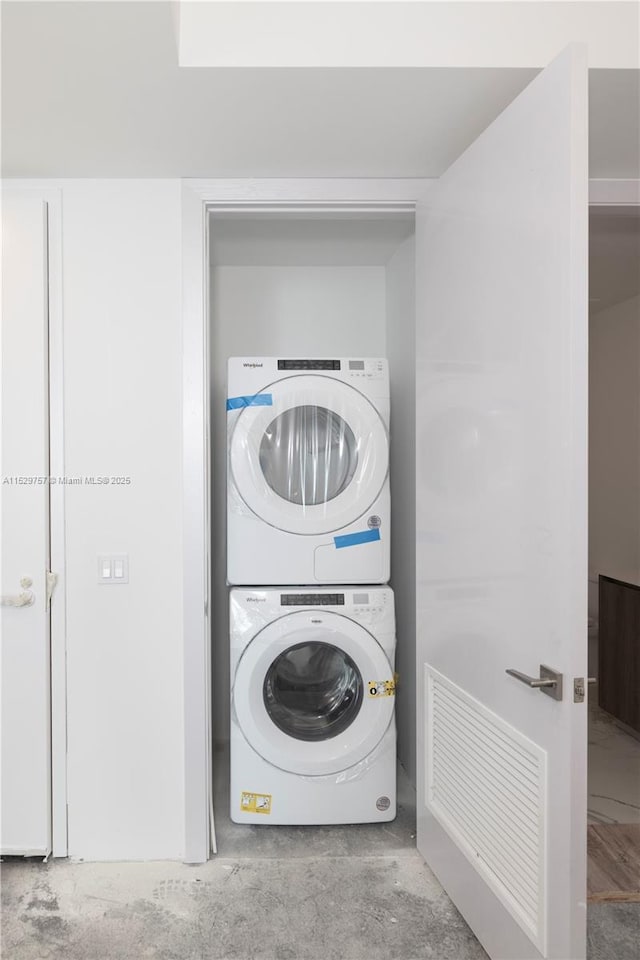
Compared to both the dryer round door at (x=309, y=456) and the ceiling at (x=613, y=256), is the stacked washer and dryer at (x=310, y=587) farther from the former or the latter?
the ceiling at (x=613, y=256)

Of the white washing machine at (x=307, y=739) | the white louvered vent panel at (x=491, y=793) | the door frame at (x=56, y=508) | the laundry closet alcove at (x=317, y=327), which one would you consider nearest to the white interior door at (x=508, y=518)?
the white louvered vent panel at (x=491, y=793)

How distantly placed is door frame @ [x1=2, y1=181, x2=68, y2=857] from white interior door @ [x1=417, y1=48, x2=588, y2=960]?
1.16m

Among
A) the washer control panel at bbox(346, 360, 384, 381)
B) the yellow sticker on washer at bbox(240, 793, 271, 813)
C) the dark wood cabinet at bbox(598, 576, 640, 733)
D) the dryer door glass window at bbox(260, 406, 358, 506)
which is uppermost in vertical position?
the washer control panel at bbox(346, 360, 384, 381)

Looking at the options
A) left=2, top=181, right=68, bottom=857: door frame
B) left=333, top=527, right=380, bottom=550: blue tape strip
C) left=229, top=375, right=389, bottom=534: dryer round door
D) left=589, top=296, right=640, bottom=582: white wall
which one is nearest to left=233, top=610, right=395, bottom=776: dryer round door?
left=333, top=527, right=380, bottom=550: blue tape strip

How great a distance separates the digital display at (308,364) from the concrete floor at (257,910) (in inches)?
66.1

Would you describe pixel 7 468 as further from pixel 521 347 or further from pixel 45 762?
pixel 521 347

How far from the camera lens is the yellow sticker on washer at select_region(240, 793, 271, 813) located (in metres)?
2.30

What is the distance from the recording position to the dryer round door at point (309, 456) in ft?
7.69

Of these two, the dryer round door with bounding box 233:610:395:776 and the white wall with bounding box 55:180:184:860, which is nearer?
the white wall with bounding box 55:180:184:860

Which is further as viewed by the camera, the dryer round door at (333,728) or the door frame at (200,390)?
the dryer round door at (333,728)

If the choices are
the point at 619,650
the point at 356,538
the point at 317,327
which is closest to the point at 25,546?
the point at 356,538

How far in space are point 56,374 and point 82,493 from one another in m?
0.40

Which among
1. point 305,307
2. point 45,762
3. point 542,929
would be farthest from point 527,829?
point 305,307

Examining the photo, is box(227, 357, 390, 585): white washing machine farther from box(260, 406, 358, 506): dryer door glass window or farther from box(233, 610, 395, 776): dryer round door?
box(233, 610, 395, 776): dryer round door
